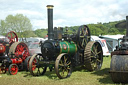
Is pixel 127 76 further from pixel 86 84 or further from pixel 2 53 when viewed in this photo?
pixel 2 53

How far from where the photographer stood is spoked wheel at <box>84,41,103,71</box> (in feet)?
28.6

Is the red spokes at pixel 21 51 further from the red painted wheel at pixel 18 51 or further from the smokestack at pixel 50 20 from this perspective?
the smokestack at pixel 50 20

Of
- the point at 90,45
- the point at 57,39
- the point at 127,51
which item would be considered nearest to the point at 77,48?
the point at 90,45

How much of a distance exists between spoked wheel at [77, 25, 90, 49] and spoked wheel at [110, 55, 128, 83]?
3.39m

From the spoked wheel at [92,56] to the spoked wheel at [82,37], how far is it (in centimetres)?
31

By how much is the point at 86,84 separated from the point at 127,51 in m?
1.57

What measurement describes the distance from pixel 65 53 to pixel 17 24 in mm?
40121

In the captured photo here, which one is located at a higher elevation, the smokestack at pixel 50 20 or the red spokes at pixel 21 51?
the smokestack at pixel 50 20

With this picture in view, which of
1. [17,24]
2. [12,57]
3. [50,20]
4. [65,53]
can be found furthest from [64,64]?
[17,24]

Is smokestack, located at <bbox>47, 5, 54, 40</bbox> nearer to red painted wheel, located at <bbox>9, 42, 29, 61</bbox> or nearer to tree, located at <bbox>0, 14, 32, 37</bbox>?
red painted wheel, located at <bbox>9, 42, 29, 61</bbox>

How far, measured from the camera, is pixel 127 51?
19.1 ft

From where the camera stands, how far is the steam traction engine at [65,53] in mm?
7438

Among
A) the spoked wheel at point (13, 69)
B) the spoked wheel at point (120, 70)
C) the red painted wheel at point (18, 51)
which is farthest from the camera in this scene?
the red painted wheel at point (18, 51)

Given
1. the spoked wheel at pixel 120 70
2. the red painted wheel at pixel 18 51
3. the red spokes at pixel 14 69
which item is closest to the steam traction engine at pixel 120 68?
the spoked wheel at pixel 120 70
